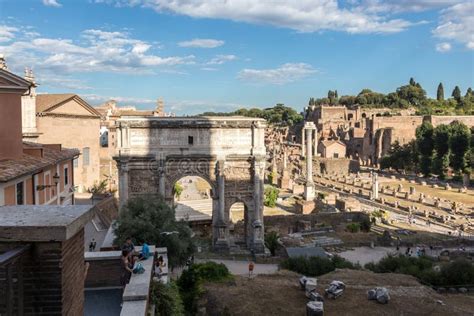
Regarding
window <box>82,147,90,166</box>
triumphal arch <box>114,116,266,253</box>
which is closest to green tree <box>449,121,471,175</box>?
triumphal arch <box>114,116,266,253</box>

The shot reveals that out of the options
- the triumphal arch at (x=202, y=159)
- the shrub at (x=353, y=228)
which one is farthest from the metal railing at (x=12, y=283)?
the shrub at (x=353, y=228)

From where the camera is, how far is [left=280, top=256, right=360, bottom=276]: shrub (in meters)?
20.6

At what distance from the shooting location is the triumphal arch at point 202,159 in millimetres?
24234

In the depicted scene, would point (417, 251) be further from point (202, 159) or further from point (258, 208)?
point (202, 159)

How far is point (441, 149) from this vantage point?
2530 inches

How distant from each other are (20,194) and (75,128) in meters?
26.5

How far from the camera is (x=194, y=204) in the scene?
40281mm

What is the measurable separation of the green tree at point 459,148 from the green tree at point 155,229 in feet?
171

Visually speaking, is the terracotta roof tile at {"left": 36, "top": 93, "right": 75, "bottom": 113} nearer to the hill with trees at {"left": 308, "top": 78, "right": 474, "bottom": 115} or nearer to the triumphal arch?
the triumphal arch

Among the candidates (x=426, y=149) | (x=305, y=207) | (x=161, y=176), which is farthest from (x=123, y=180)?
(x=426, y=149)

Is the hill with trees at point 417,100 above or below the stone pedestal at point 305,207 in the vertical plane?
above

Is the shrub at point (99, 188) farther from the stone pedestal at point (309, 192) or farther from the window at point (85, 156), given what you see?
the stone pedestal at point (309, 192)

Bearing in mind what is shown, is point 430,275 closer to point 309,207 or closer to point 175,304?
point 175,304

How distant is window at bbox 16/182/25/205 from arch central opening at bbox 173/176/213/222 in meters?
14.5
